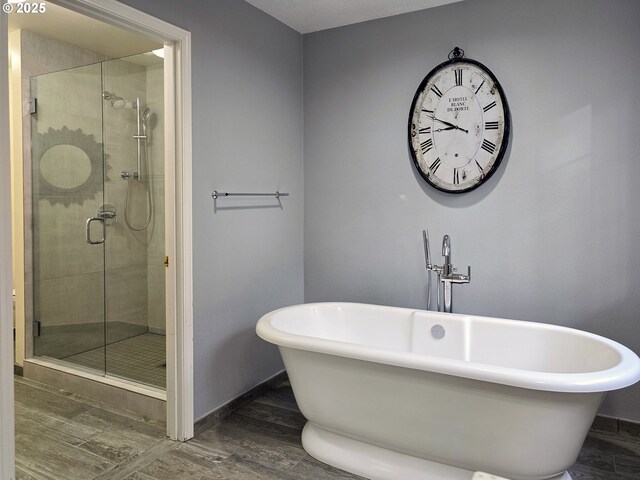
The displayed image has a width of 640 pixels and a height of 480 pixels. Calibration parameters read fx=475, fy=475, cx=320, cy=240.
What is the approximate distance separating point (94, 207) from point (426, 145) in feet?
7.87

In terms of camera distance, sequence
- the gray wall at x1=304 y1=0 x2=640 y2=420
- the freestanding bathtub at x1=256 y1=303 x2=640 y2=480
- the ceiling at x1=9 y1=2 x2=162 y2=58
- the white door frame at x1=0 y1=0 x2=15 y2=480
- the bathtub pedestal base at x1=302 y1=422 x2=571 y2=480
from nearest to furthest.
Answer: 1. the white door frame at x1=0 y1=0 x2=15 y2=480
2. the freestanding bathtub at x1=256 y1=303 x2=640 y2=480
3. the bathtub pedestal base at x1=302 y1=422 x2=571 y2=480
4. the gray wall at x1=304 y1=0 x2=640 y2=420
5. the ceiling at x1=9 y1=2 x2=162 y2=58

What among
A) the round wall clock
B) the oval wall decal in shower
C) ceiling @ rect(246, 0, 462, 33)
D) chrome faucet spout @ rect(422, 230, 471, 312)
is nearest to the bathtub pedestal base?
chrome faucet spout @ rect(422, 230, 471, 312)

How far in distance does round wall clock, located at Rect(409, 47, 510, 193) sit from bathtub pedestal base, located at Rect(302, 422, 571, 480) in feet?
5.26

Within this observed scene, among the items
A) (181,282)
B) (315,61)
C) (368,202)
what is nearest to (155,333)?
(181,282)

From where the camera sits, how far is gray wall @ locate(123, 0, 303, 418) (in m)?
2.65

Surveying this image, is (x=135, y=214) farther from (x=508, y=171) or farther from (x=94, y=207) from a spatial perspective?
(x=508, y=171)

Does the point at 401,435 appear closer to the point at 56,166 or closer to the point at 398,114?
the point at 398,114

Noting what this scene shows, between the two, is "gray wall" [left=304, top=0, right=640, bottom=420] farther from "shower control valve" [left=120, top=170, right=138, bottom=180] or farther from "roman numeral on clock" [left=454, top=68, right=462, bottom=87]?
"shower control valve" [left=120, top=170, right=138, bottom=180]

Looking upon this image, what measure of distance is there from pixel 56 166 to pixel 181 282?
165cm

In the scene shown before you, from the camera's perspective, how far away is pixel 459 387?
1.94 metres

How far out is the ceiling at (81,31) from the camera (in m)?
3.04

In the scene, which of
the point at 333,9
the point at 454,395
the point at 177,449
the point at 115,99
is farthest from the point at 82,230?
the point at 454,395

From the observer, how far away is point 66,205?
344 cm
